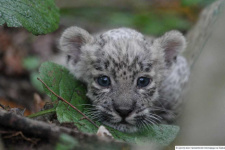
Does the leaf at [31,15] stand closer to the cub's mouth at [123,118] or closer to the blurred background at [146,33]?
the cub's mouth at [123,118]

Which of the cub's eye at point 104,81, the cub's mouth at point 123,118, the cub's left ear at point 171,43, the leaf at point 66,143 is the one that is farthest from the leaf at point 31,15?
the leaf at point 66,143

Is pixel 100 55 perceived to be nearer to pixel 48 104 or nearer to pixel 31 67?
pixel 48 104

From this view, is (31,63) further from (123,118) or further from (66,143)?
(66,143)

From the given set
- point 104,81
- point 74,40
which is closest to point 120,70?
point 104,81

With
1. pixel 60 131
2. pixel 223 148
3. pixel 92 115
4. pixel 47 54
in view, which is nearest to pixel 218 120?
pixel 223 148

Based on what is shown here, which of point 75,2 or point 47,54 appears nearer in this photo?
point 47,54

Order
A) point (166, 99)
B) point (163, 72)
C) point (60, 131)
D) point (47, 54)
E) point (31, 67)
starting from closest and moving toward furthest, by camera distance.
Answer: point (60, 131)
point (163, 72)
point (166, 99)
point (31, 67)
point (47, 54)
